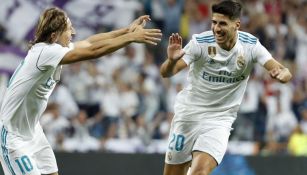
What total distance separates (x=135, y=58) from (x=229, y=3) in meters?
6.50

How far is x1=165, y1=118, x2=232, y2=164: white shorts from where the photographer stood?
29.1ft

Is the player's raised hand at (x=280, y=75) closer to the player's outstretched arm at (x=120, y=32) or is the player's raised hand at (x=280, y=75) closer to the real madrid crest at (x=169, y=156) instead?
the player's outstretched arm at (x=120, y=32)

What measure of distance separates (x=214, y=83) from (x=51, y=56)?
1.96 metres

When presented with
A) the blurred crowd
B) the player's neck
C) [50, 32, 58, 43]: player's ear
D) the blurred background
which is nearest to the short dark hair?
the player's neck

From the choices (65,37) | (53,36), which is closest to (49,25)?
(53,36)

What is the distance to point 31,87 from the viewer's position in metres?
7.85

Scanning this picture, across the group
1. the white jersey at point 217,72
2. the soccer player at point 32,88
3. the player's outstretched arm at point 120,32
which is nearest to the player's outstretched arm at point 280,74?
the white jersey at point 217,72

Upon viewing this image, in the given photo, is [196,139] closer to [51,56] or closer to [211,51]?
[211,51]

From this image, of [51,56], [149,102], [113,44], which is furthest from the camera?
[149,102]

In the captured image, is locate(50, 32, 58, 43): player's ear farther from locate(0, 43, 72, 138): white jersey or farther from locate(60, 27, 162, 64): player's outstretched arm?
locate(60, 27, 162, 64): player's outstretched arm

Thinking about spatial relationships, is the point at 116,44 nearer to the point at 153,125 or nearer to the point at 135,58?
the point at 153,125

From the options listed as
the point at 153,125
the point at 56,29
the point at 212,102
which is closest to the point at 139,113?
the point at 153,125

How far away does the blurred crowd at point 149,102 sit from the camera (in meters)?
13.9

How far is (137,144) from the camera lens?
13.9m
